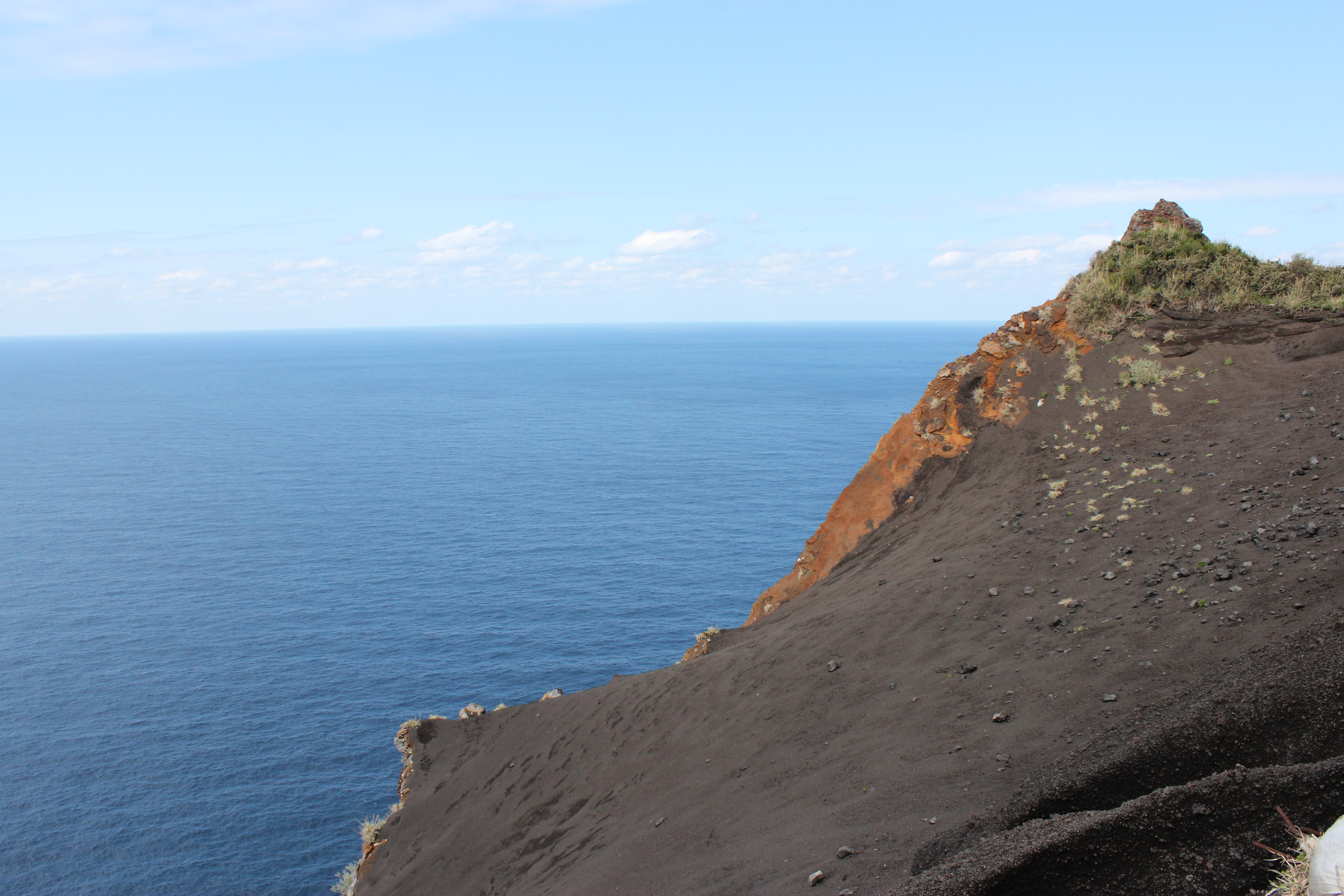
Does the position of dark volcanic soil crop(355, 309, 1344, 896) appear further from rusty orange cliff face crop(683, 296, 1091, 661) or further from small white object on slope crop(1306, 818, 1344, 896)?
small white object on slope crop(1306, 818, 1344, 896)

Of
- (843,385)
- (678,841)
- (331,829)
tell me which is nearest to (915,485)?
(678,841)

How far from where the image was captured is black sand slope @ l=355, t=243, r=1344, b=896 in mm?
6883

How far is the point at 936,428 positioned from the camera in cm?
2298

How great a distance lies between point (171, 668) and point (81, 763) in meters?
9.18

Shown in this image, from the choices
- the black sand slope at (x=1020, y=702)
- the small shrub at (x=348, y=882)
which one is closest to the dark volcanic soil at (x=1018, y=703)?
the black sand slope at (x=1020, y=702)

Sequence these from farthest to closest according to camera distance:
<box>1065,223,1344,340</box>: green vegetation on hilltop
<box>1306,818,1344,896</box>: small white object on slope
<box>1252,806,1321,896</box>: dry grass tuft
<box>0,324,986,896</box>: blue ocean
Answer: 1. <box>0,324,986,896</box>: blue ocean
2. <box>1065,223,1344,340</box>: green vegetation on hilltop
3. <box>1252,806,1321,896</box>: dry grass tuft
4. <box>1306,818,1344,896</box>: small white object on slope

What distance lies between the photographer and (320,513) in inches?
3204

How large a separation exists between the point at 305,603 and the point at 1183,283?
56852 millimetres

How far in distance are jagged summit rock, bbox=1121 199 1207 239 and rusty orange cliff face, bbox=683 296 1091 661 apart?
314 cm

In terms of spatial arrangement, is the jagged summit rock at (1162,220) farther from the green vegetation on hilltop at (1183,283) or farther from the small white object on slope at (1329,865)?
the small white object on slope at (1329,865)

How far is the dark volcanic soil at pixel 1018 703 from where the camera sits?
6863mm

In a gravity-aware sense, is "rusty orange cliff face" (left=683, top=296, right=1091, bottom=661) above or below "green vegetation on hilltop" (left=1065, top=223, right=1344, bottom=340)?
below

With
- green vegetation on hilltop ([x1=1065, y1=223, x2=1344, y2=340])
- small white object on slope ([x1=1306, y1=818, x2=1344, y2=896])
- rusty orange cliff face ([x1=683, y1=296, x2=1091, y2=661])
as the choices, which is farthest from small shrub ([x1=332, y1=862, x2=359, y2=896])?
green vegetation on hilltop ([x1=1065, y1=223, x2=1344, y2=340])

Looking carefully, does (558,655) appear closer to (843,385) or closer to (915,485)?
(915,485)
